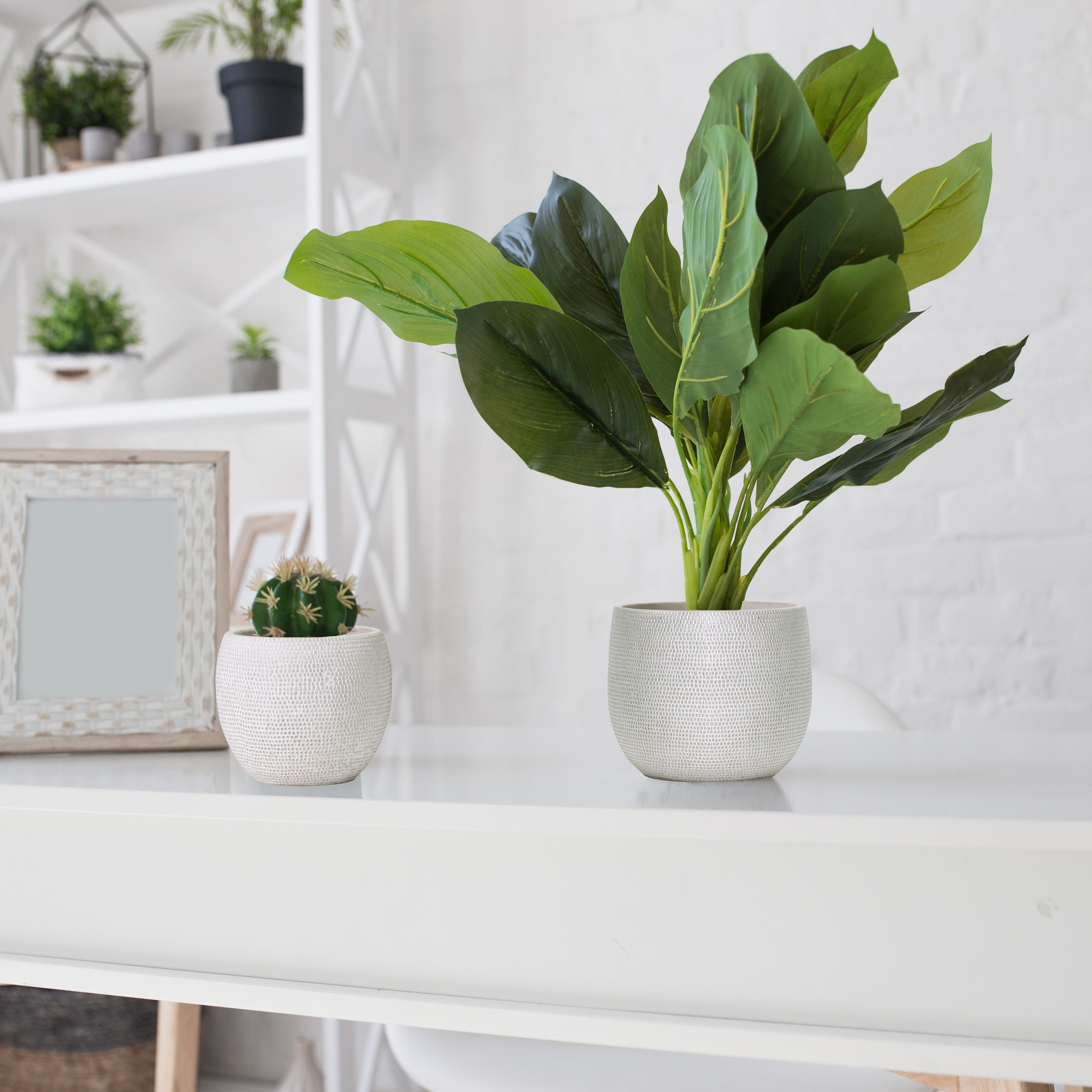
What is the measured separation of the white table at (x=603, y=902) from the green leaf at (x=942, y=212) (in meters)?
0.33

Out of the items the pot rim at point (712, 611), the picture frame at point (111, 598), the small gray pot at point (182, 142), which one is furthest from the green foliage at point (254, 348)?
the pot rim at point (712, 611)

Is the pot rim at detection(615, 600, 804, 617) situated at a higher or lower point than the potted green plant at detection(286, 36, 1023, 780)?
lower

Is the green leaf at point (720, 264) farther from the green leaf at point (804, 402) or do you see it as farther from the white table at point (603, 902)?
the white table at point (603, 902)

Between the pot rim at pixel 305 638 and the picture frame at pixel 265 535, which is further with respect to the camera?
the picture frame at pixel 265 535

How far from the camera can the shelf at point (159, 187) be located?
160 cm

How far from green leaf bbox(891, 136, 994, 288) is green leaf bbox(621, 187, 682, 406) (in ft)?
0.46

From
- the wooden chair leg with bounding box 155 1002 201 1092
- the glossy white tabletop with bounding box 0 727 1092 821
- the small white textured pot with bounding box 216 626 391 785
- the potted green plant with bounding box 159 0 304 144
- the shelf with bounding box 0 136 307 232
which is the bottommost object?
the wooden chair leg with bounding box 155 1002 201 1092

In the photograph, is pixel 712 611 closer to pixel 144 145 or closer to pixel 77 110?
pixel 144 145

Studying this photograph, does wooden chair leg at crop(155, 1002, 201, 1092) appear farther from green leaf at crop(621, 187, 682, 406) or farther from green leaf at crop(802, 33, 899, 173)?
green leaf at crop(802, 33, 899, 173)

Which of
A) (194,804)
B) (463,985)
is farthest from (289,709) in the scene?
(463,985)

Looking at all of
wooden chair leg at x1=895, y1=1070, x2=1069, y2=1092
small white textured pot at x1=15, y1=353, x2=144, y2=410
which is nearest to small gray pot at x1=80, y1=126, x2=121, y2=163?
small white textured pot at x1=15, y1=353, x2=144, y2=410

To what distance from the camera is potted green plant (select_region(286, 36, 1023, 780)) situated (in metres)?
0.55

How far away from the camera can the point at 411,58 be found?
1.77 m

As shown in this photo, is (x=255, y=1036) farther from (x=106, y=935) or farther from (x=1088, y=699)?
(x=1088, y=699)
